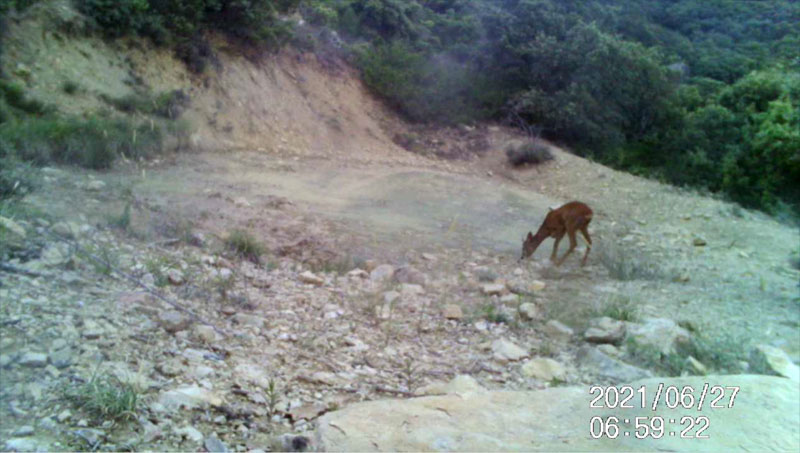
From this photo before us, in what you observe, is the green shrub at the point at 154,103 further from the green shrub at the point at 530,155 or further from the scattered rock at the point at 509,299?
the scattered rock at the point at 509,299

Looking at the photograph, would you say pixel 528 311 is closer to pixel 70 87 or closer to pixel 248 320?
pixel 248 320

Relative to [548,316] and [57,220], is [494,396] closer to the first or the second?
[548,316]

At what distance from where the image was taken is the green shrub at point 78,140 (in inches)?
353

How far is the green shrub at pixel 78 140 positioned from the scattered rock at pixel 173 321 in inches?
165

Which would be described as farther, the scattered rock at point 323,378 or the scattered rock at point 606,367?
the scattered rock at point 606,367

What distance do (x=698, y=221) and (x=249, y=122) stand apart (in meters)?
10.6

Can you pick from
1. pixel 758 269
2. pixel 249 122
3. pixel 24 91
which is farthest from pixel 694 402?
pixel 249 122

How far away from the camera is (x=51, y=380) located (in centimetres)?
379

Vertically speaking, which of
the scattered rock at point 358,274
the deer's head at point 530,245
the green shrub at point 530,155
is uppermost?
the scattered rock at point 358,274

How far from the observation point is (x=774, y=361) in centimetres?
548

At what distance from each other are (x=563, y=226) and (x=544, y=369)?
16.2 ft

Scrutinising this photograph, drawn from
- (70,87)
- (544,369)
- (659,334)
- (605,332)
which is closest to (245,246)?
(544,369)

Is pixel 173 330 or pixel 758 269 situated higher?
pixel 173 330

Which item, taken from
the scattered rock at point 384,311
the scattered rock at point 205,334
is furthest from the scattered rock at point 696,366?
the scattered rock at point 205,334
